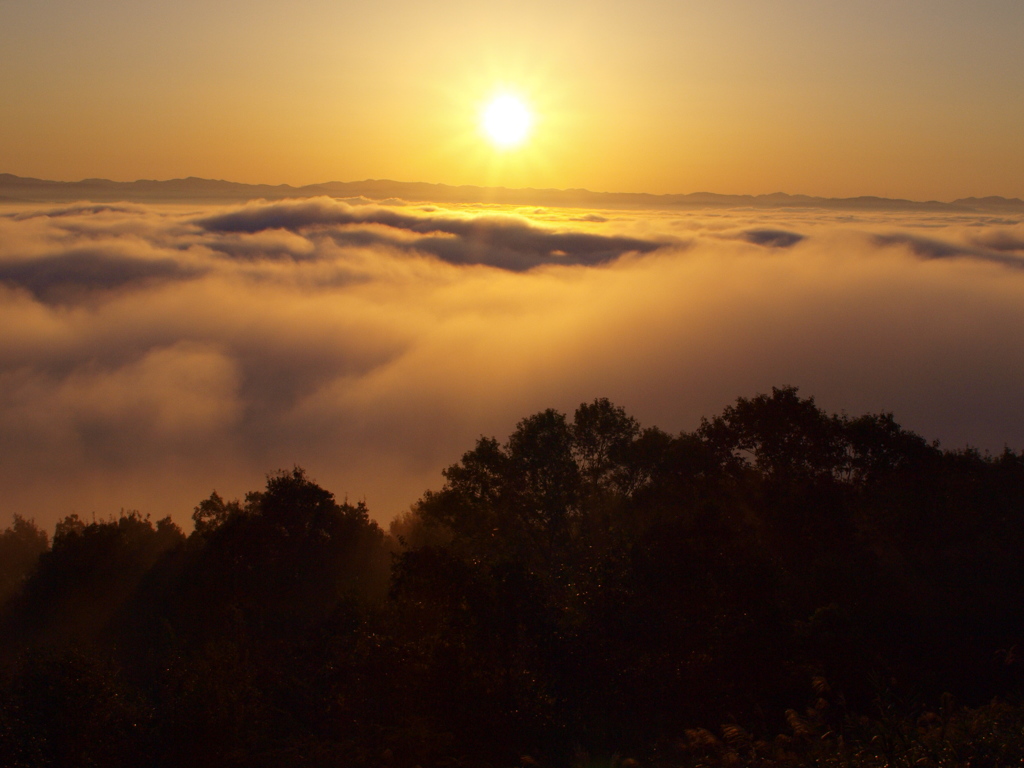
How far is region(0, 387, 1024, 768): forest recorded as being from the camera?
34.7ft


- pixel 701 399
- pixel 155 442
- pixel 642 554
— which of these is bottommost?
pixel 155 442

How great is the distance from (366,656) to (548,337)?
497 feet

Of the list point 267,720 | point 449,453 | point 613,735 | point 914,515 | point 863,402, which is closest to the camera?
point 613,735

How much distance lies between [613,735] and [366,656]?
3.72 meters

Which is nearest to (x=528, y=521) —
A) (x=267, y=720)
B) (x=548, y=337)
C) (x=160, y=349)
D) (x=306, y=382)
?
(x=267, y=720)

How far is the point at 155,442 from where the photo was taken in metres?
110

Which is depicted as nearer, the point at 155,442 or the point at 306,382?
the point at 155,442

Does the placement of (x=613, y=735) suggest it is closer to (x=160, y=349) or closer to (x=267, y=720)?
(x=267, y=720)

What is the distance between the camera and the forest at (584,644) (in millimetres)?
10578

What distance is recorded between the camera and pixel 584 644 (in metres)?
11.9

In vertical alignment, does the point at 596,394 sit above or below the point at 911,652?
below

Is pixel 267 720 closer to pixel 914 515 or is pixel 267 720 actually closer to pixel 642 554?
pixel 642 554

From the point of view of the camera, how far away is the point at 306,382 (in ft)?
467

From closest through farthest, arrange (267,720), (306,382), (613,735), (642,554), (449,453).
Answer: (613,735)
(267,720)
(642,554)
(449,453)
(306,382)
